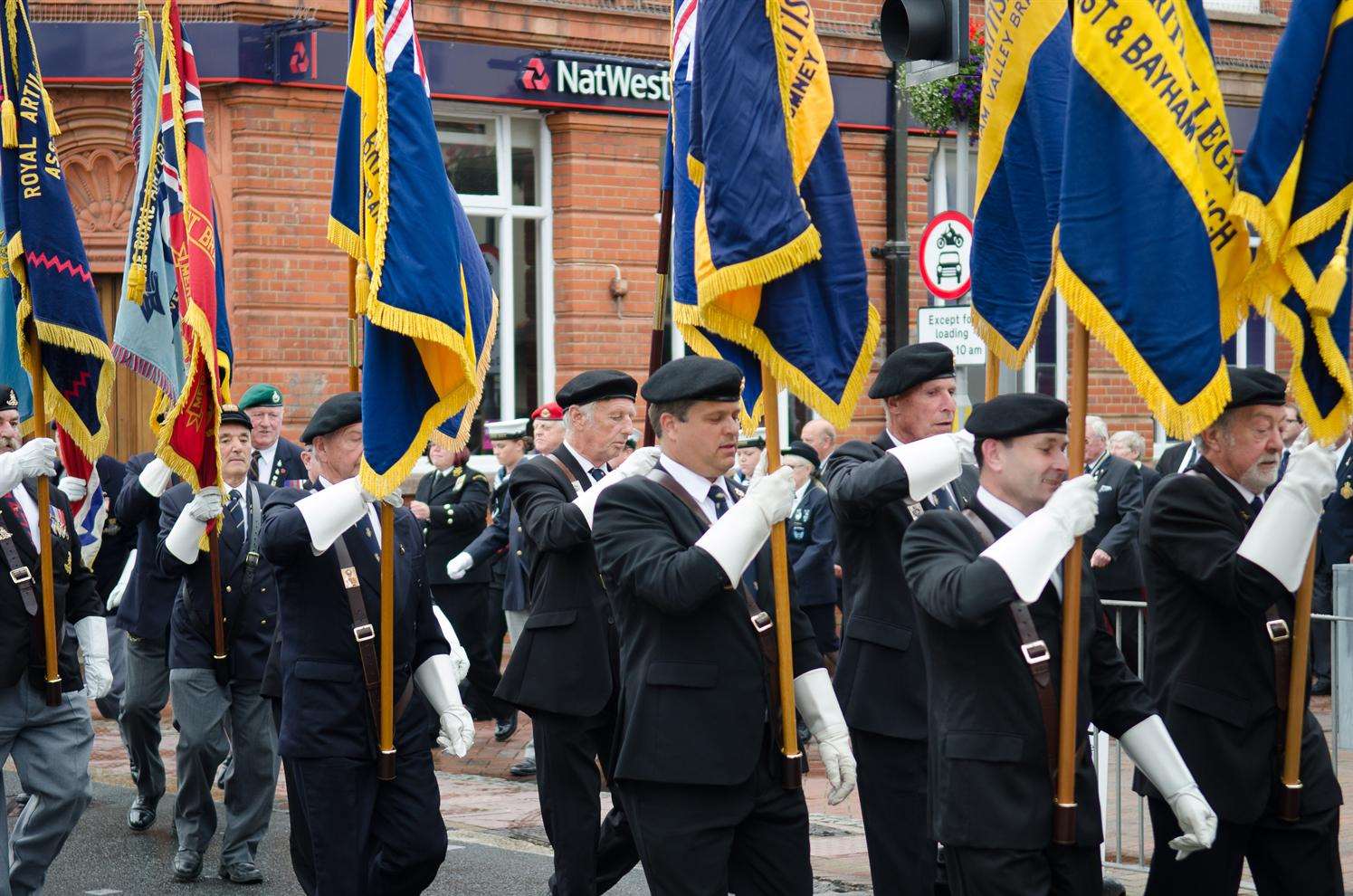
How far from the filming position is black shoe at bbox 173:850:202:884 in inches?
328

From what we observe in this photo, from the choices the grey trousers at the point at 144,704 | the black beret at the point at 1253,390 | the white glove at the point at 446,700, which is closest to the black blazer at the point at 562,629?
the white glove at the point at 446,700

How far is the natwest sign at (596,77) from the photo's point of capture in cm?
1576

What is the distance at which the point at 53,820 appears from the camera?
285 inches

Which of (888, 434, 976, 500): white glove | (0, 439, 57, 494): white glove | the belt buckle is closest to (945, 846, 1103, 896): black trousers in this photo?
the belt buckle

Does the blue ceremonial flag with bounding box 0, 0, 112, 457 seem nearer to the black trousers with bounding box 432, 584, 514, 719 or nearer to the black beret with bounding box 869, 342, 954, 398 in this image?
the black beret with bounding box 869, 342, 954, 398

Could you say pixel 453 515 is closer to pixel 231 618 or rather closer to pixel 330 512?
pixel 231 618

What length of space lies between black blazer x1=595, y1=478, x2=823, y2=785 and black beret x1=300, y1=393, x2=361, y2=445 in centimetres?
150

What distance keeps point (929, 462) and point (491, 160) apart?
1075 centimetres

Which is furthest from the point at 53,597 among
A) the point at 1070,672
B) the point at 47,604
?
the point at 1070,672

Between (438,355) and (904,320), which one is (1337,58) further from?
(904,320)

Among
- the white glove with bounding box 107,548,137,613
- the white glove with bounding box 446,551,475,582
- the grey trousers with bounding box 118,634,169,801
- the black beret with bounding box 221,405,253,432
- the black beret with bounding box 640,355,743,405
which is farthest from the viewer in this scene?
the white glove with bounding box 446,551,475,582

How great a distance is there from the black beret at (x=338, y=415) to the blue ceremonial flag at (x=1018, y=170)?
7.27 feet

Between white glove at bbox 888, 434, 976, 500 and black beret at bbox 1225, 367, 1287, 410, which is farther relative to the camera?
white glove at bbox 888, 434, 976, 500

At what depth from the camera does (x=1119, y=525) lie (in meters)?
12.1
